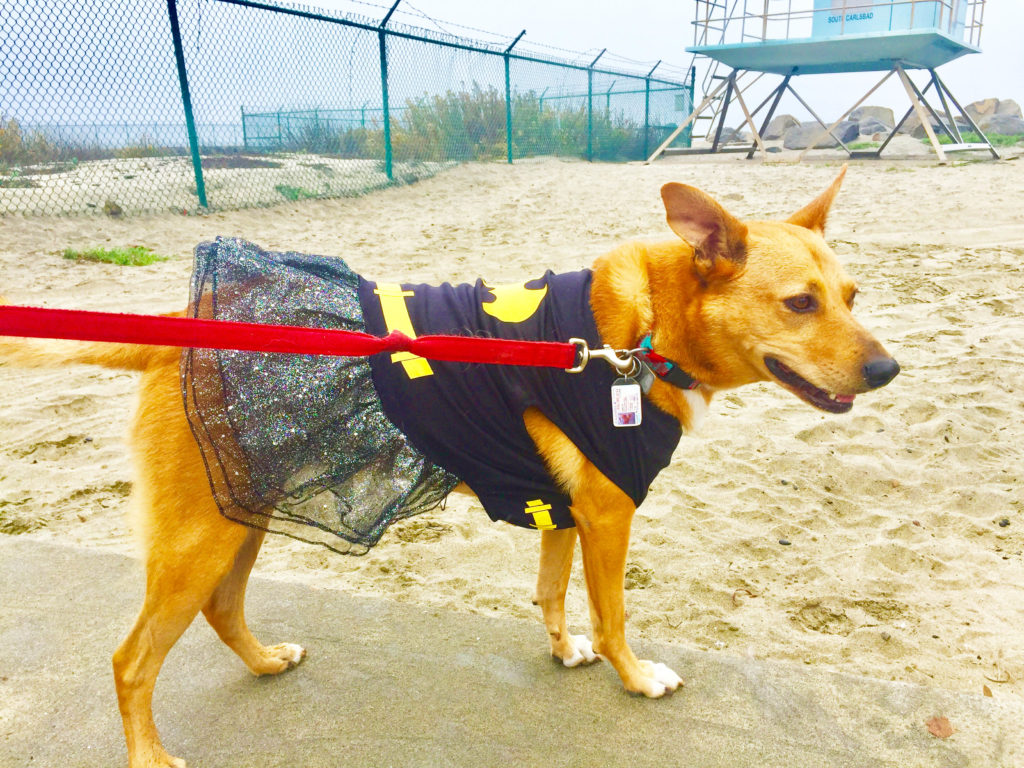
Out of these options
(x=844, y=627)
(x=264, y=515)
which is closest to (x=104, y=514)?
(x=264, y=515)

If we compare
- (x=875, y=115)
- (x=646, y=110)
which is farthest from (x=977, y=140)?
(x=875, y=115)

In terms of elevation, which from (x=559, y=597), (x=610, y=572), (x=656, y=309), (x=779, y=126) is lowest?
(x=559, y=597)

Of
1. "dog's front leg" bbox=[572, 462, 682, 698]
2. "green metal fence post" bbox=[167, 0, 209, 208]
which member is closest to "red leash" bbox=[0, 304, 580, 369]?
"dog's front leg" bbox=[572, 462, 682, 698]

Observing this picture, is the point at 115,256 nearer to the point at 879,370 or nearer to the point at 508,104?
the point at 879,370

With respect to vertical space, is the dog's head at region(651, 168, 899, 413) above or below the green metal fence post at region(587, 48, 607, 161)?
below

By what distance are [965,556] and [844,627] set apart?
0.85 m

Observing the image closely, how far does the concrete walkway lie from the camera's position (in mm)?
2285

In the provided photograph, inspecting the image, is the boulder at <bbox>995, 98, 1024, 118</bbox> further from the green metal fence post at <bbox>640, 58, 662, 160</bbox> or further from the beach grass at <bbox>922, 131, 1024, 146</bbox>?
the green metal fence post at <bbox>640, 58, 662, 160</bbox>

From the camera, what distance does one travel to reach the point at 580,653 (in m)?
2.73

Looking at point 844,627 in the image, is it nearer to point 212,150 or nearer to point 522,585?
point 522,585

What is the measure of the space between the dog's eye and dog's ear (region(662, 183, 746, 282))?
19 centimetres

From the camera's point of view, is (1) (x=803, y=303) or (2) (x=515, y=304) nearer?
(1) (x=803, y=303)

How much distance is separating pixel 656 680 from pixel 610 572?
496 mm

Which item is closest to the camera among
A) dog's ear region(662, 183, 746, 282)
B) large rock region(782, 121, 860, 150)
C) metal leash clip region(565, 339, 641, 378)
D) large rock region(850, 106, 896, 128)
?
metal leash clip region(565, 339, 641, 378)
